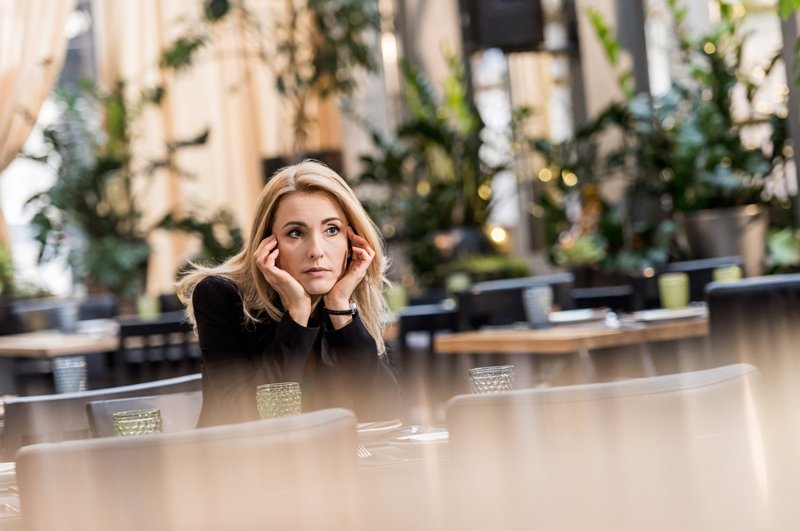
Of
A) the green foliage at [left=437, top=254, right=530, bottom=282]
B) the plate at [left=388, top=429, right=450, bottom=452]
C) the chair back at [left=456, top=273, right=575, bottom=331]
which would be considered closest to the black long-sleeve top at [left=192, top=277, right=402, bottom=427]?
the plate at [left=388, top=429, right=450, bottom=452]

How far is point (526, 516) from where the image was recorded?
96cm

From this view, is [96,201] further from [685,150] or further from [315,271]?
[315,271]

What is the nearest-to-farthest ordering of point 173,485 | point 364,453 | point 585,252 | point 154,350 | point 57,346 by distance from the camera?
point 173,485, point 364,453, point 57,346, point 154,350, point 585,252

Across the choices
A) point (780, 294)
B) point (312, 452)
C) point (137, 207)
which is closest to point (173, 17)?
point (137, 207)

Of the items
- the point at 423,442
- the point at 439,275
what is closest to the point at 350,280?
the point at 423,442

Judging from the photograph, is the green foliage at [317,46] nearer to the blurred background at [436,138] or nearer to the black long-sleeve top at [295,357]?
the blurred background at [436,138]

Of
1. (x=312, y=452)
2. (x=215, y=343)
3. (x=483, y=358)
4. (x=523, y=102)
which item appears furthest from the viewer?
(x=523, y=102)

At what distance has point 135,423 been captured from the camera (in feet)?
4.64

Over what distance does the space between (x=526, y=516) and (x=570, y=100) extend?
7.28 meters

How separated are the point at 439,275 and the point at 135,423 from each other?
5.86 metres

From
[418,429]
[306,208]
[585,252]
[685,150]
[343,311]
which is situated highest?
[685,150]

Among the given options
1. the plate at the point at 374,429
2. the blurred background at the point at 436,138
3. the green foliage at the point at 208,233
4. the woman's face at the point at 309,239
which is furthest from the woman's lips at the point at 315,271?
the green foliage at the point at 208,233

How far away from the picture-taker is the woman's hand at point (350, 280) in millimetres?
1882

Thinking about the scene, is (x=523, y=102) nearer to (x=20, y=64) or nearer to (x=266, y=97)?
(x=266, y=97)
